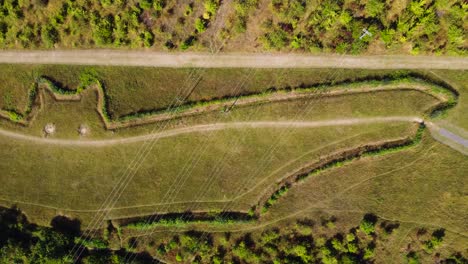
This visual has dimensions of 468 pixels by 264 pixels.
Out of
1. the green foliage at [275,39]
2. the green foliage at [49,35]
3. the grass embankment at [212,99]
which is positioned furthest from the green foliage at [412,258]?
the green foliage at [49,35]

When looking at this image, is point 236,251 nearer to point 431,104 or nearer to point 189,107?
point 189,107

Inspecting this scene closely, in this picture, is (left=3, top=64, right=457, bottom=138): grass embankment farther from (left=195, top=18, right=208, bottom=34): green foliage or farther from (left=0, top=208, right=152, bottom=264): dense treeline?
(left=0, top=208, right=152, bottom=264): dense treeline

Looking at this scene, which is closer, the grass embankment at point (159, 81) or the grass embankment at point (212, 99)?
the grass embankment at point (212, 99)

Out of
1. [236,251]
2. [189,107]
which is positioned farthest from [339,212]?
[189,107]

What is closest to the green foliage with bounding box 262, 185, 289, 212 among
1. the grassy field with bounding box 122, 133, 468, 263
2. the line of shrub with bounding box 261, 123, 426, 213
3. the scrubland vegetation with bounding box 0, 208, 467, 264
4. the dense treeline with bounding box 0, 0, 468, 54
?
the line of shrub with bounding box 261, 123, 426, 213

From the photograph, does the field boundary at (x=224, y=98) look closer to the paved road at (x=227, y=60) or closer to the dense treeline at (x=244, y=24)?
the paved road at (x=227, y=60)
